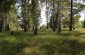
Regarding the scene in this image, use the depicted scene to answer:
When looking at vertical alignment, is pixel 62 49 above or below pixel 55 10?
below

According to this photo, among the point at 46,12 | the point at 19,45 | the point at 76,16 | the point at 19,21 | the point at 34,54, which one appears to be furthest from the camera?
the point at 19,21

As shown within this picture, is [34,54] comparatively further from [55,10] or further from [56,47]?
[55,10]

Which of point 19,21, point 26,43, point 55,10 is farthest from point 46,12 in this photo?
point 26,43

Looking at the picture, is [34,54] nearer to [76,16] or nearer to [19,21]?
[76,16]

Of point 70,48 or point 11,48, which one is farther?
point 11,48

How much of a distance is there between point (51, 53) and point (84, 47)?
2.75 m

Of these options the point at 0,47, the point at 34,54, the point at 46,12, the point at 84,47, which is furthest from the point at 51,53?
the point at 46,12

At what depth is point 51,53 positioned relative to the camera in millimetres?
12844

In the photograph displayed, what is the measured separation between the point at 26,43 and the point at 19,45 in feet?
2.87

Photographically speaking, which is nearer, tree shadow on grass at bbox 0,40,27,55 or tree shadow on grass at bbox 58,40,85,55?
tree shadow on grass at bbox 58,40,85,55

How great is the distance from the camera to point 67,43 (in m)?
15.2

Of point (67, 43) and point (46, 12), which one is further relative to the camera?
point (46, 12)

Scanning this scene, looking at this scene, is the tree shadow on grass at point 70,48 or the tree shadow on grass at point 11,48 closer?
the tree shadow on grass at point 70,48

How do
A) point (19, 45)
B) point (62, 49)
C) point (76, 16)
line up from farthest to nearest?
point (76, 16) < point (19, 45) < point (62, 49)
